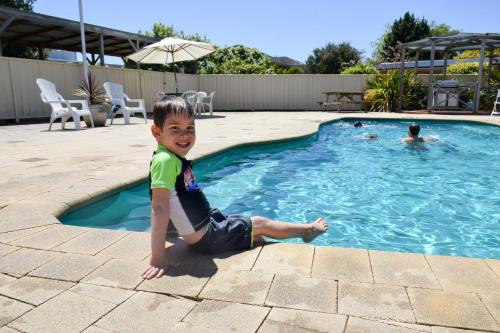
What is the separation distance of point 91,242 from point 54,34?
1635 cm

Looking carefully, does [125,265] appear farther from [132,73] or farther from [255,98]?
[255,98]

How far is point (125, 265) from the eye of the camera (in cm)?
193

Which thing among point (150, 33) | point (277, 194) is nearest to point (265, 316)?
point (277, 194)

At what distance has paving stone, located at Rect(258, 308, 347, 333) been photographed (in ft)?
4.57

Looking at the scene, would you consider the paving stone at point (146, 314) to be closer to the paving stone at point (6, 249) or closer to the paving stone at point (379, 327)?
the paving stone at point (379, 327)

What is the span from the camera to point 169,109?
1.88 meters

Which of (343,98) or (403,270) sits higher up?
(343,98)

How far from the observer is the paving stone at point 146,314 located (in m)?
1.41

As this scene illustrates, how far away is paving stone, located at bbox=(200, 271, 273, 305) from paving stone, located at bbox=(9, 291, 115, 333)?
1.43 feet

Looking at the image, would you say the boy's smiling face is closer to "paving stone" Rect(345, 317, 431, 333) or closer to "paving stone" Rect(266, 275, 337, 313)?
"paving stone" Rect(266, 275, 337, 313)

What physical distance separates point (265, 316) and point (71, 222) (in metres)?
2.20

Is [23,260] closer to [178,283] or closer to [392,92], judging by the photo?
[178,283]

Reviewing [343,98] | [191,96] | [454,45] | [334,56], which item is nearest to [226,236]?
[191,96]

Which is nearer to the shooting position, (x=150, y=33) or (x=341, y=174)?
(x=341, y=174)
